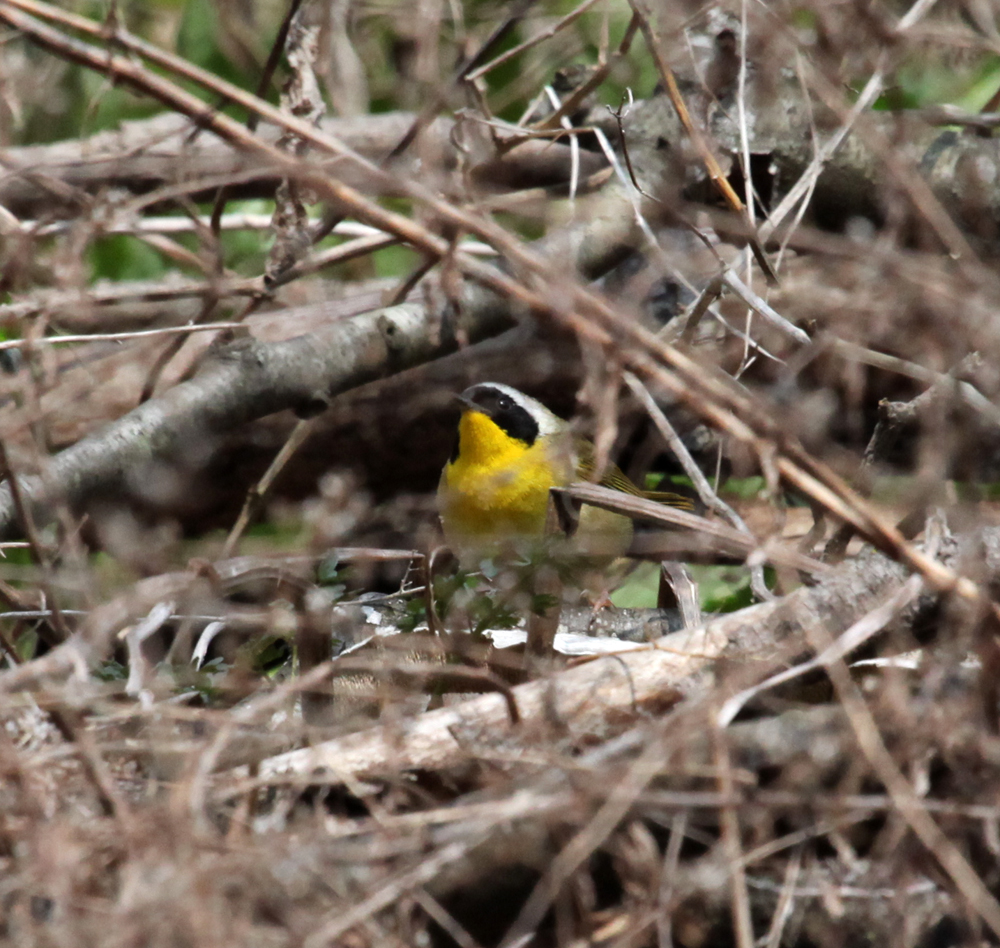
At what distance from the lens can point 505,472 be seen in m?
4.25

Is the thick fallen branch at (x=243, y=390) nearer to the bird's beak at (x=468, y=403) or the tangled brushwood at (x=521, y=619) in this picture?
the tangled brushwood at (x=521, y=619)

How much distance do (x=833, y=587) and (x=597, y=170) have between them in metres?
3.04

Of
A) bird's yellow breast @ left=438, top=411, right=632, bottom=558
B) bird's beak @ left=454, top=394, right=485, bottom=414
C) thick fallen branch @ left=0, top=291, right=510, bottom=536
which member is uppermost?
thick fallen branch @ left=0, top=291, right=510, bottom=536

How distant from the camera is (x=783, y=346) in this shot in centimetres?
395

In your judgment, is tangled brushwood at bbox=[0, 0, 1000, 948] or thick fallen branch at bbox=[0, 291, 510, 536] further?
thick fallen branch at bbox=[0, 291, 510, 536]

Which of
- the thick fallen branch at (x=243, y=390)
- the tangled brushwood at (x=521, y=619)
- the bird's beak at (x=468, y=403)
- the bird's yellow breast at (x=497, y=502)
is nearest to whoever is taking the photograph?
the tangled brushwood at (x=521, y=619)

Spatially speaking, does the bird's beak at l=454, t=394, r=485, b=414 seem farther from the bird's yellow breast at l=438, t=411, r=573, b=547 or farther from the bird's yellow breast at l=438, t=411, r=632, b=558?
the bird's yellow breast at l=438, t=411, r=573, b=547

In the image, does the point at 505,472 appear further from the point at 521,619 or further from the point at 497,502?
the point at 521,619

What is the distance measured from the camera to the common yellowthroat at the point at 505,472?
445 centimetres

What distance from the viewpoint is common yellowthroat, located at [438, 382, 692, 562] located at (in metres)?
4.45

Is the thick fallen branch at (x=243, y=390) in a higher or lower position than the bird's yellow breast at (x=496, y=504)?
higher

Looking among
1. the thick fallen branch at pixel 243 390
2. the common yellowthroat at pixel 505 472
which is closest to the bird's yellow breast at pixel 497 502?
the common yellowthroat at pixel 505 472

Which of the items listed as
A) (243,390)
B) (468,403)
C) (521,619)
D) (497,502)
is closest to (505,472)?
(497,502)

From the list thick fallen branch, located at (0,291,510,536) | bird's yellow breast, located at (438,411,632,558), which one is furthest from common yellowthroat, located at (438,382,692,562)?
thick fallen branch, located at (0,291,510,536)
